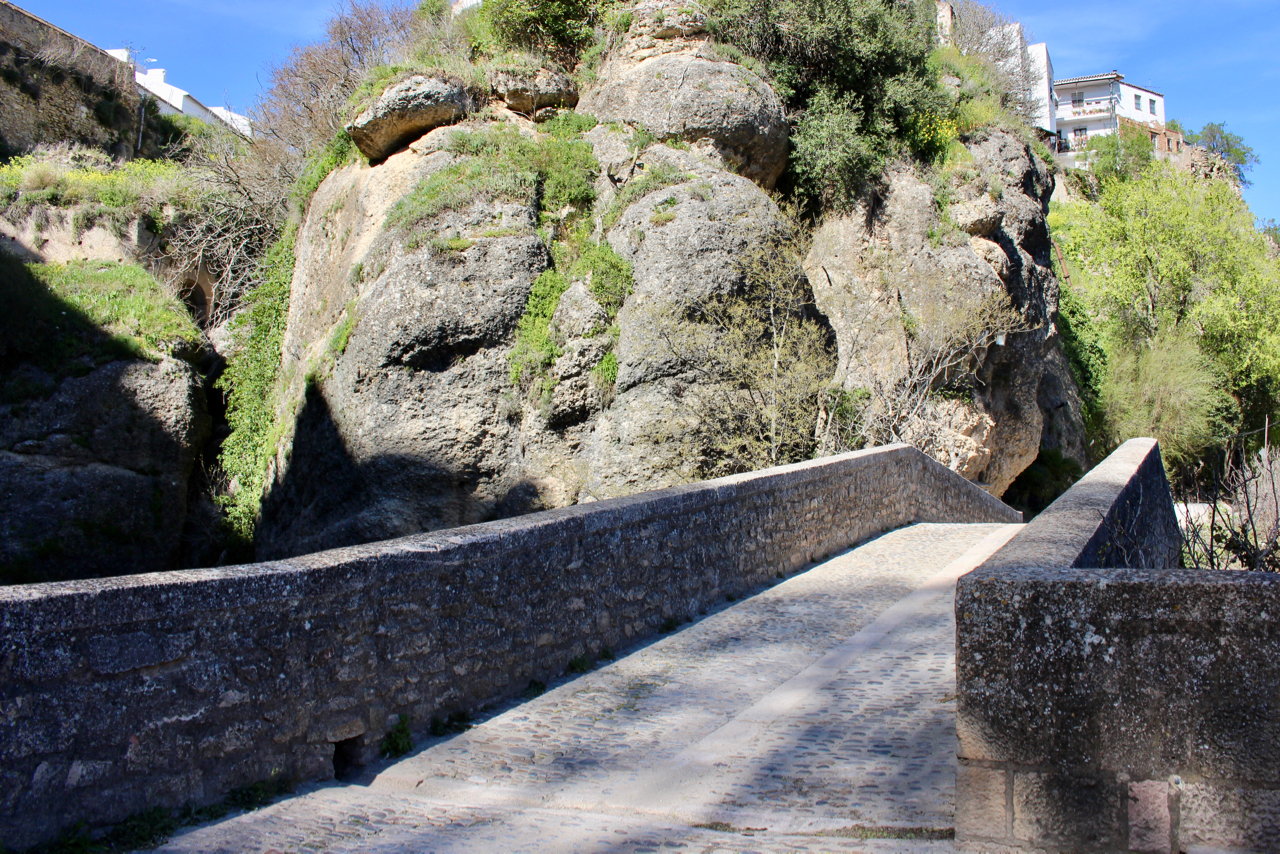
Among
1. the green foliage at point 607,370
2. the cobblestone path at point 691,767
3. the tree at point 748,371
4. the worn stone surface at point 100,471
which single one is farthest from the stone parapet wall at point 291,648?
the worn stone surface at point 100,471

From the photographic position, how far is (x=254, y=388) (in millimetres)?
17891

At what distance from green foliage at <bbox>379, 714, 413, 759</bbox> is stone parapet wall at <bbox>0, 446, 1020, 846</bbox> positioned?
42 millimetres

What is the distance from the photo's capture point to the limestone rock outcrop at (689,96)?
1636 cm

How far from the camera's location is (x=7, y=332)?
52.1 ft

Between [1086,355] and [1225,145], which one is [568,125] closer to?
[1086,355]

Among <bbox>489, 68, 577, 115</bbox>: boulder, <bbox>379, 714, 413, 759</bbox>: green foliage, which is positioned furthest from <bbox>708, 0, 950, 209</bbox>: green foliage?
<bbox>379, 714, 413, 759</bbox>: green foliage

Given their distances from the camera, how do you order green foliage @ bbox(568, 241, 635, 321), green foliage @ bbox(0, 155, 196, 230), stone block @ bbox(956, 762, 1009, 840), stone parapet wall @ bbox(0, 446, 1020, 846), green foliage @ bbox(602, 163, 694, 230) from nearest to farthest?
stone block @ bbox(956, 762, 1009, 840), stone parapet wall @ bbox(0, 446, 1020, 846), green foliage @ bbox(568, 241, 635, 321), green foliage @ bbox(602, 163, 694, 230), green foliage @ bbox(0, 155, 196, 230)

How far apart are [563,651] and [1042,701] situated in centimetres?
330

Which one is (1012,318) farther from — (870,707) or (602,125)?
(870,707)

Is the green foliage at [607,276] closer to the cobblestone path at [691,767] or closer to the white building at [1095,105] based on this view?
the cobblestone path at [691,767]

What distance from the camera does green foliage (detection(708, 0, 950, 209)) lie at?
1875cm

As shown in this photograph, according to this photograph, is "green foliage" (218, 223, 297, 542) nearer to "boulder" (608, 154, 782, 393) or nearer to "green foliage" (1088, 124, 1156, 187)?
"boulder" (608, 154, 782, 393)

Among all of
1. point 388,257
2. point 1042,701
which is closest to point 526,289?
point 388,257

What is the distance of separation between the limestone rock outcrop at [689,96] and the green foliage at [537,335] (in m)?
4.30
